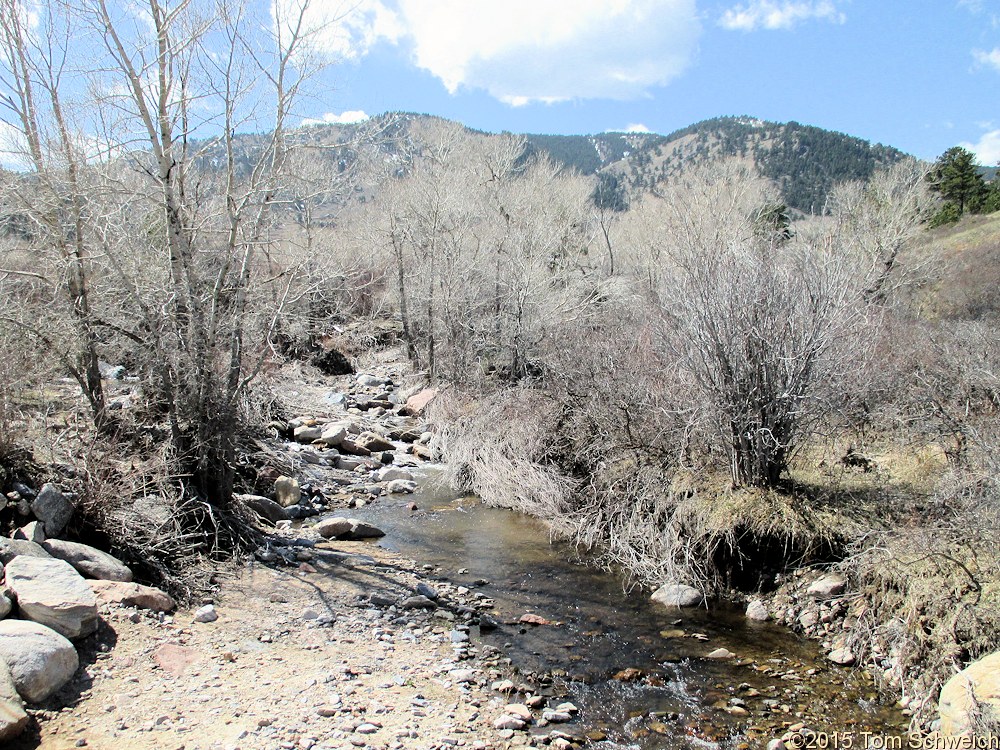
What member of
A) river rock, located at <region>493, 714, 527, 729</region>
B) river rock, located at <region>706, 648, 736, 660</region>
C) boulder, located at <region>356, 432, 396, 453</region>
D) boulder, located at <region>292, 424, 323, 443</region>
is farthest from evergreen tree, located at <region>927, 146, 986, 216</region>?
river rock, located at <region>493, 714, 527, 729</region>

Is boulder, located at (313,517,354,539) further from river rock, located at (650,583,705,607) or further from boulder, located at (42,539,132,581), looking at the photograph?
river rock, located at (650,583,705,607)

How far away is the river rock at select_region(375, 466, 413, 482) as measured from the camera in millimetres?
12885

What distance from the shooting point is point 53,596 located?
16.6 feet

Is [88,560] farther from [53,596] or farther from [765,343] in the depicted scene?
[765,343]

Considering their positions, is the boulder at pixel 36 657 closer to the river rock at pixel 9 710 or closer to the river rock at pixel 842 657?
the river rock at pixel 9 710

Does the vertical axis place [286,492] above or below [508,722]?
above

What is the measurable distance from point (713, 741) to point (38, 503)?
6332 millimetres

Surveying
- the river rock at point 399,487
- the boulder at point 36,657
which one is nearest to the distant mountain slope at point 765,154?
the river rock at point 399,487

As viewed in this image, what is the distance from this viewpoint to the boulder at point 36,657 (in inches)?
170

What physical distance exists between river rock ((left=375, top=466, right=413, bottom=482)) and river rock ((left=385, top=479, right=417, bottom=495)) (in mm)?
351

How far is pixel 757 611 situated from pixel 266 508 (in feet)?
22.3

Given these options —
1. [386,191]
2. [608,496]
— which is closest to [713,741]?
[608,496]

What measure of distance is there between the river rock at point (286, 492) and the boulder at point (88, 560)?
423cm

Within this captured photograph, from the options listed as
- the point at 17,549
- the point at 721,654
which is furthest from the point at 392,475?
the point at 721,654
